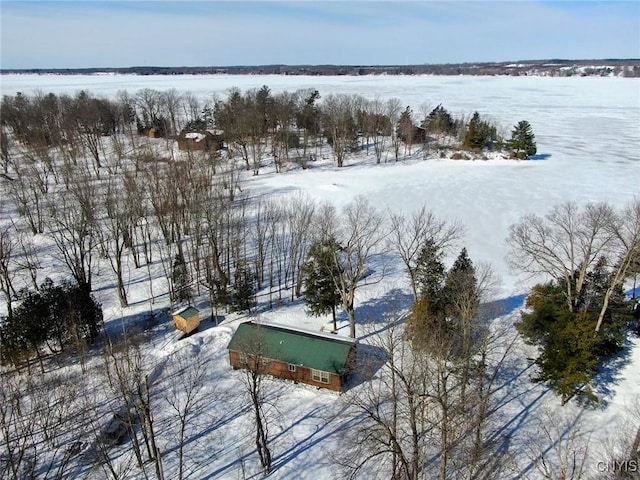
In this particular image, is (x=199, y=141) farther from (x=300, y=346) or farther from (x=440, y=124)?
(x=300, y=346)

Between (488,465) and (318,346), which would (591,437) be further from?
(318,346)

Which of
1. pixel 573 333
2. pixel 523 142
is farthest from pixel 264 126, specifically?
pixel 573 333

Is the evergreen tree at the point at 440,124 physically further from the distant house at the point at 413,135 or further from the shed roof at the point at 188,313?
the shed roof at the point at 188,313

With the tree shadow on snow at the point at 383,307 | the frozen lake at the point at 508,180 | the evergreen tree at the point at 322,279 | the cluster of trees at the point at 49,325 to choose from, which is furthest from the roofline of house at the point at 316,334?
the frozen lake at the point at 508,180

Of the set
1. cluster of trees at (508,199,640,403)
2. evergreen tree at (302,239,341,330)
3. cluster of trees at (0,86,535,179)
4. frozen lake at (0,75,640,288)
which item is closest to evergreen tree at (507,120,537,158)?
cluster of trees at (0,86,535,179)

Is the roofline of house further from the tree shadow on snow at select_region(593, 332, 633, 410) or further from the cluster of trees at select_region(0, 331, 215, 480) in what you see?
the tree shadow on snow at select_region(593, 332, 633, 410)

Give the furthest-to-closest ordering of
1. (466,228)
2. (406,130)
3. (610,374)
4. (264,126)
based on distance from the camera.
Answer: (264,126) → (406,130) → (466,228) → (610,374)

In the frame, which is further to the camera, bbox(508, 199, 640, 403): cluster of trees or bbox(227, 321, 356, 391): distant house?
bbox(227, 321, 356, 391): distant house

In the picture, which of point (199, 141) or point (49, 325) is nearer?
point (49, 325)
